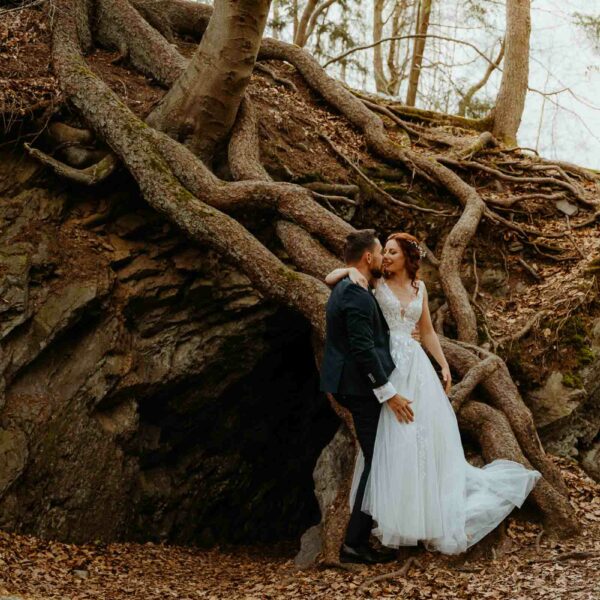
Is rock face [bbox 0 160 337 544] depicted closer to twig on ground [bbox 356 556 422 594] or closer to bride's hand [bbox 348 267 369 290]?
bride's hand [bbox 348 267 369 290]

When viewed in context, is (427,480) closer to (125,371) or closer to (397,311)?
(397,311)

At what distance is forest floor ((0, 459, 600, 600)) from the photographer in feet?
18.1

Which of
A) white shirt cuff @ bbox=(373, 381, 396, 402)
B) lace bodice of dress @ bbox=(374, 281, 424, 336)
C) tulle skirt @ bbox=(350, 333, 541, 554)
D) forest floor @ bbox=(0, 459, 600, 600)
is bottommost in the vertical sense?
forest floor @ bbox=(0, 459, 600, 600)

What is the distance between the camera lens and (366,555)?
6266 mm

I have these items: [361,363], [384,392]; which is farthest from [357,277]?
[384,392]

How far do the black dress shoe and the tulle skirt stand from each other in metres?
0.16

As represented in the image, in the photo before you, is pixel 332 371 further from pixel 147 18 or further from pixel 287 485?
pixel 147 18

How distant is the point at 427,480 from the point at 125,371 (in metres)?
3.96

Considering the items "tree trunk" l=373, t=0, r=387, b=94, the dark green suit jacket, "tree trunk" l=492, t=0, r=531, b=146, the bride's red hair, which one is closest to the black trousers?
the dark green suit jacket

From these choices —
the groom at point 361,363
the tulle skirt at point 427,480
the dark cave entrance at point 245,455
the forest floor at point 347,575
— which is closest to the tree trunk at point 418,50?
the dark cave entrance at point 245,455

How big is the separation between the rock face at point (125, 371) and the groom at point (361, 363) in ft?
10.0

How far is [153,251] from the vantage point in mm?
8742

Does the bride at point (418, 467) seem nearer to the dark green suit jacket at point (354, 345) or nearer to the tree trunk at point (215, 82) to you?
the dark green suit jacket at point (354, 345)

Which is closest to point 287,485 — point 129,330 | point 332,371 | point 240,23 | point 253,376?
point 253,376
